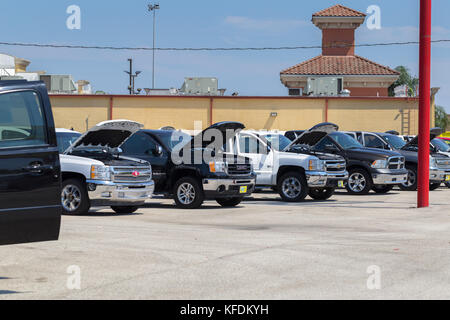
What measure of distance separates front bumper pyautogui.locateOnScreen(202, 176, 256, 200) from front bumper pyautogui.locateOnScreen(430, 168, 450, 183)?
31.2 feet

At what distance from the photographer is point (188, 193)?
16016mm

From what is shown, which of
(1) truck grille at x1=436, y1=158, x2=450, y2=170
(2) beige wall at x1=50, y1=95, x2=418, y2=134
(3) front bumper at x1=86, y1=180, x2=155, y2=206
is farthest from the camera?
(2) beige wall at x1=50, y1=95, x2=418, y2=134

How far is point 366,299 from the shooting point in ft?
21.0

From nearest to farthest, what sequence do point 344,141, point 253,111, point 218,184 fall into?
1. point 218,184
2. point 344,141
3. point 253,111

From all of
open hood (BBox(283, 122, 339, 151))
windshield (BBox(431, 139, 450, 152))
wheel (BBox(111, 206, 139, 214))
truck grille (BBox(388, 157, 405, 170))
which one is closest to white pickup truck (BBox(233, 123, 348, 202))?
open hood (BBox(283, 122, 339, 151))

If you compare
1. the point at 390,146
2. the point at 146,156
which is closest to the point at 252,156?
the point at 146,156

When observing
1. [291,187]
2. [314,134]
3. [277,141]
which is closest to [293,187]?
[291,187]

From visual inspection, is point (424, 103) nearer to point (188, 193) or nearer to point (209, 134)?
point (209, 134)

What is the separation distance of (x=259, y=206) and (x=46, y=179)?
10.4 meters

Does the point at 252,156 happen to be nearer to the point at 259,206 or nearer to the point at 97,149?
the point at 259,206

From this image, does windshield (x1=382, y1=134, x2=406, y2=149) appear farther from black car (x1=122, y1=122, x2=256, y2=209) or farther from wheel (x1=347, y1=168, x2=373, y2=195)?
black car (x1=122, y1=122, x2=256, y2=209)

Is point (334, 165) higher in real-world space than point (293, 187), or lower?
higher

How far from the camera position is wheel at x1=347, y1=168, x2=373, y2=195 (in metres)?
20.9

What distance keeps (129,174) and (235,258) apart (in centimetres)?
570
